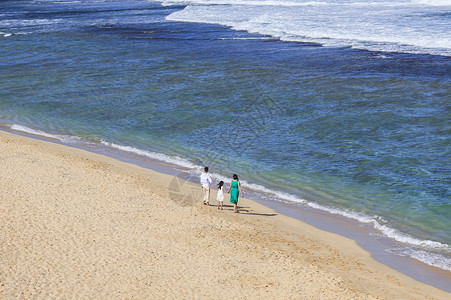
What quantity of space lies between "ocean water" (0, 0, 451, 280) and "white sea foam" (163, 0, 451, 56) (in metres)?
0.29

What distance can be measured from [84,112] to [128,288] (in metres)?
17.8

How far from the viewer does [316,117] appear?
979 inches

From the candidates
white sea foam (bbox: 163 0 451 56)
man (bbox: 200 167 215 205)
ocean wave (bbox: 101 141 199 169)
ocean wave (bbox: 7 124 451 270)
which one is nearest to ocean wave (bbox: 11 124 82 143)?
ocean wave (bbox: 7 124 451 270)

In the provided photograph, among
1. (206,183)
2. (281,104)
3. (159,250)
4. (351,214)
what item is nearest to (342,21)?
(281,104)

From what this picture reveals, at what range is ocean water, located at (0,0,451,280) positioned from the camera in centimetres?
1742

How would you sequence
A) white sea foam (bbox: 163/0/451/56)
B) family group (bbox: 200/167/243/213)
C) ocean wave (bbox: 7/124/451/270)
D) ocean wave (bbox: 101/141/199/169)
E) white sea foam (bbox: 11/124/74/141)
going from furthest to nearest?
white sea foam (bbox: 163/0/451/56), white sea foam (bbox: 11/124/74/141), ocean wave (bbox: 101/141/199/169), family group (bbox: 200/167/243/213), ocean wave (bbox: 7/124/451/270)

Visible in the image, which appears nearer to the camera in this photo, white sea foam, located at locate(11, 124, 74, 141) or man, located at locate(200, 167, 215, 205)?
man, located at locate(200, 167, 215, 205)

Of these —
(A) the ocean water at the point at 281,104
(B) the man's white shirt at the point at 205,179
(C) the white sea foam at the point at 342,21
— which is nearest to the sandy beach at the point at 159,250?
(B) the man's white shirt at the point at 205,179

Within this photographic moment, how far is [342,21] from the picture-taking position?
54000 millimetres

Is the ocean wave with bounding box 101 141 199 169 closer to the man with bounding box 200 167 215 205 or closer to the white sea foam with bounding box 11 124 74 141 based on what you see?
the white sea foam with bounding box 11 124 74 141

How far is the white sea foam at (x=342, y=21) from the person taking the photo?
4215 cm

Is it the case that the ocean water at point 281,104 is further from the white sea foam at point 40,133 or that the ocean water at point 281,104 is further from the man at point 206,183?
the man at point 206,183

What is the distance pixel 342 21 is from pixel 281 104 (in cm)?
3028

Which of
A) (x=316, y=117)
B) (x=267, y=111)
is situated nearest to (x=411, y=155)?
(x=316, y=117)
